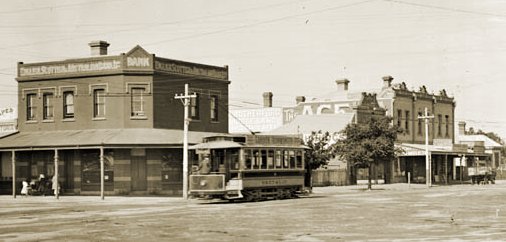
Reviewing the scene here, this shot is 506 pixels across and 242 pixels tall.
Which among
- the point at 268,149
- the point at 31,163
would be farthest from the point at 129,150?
the point at 268,149

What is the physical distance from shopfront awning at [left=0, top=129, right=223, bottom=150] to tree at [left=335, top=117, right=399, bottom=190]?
42.4 ft

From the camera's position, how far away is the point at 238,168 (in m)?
34.8

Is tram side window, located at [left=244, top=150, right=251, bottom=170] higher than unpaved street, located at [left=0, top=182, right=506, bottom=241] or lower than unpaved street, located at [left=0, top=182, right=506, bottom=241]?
higher

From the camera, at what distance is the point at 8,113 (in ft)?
238

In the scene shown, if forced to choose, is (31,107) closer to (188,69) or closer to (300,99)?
(188,69)

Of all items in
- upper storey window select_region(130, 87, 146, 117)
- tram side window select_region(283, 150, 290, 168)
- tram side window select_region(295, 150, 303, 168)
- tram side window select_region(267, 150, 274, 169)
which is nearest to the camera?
tram side window select_region(267, 150, 274, 169)

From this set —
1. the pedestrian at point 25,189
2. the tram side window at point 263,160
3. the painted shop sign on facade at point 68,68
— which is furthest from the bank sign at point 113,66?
the tram side window at point 263,160

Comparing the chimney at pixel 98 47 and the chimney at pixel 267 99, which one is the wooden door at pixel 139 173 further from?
the chimney at pixel 267 99

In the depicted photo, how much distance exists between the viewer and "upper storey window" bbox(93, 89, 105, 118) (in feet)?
149

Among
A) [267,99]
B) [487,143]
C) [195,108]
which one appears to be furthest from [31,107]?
[487,143]

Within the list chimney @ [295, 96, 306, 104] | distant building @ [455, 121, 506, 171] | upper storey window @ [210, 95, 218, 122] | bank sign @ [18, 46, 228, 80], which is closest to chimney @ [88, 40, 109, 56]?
bank sign @ [18, 46, 228, 80]

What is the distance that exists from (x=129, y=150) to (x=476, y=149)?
4293 cm

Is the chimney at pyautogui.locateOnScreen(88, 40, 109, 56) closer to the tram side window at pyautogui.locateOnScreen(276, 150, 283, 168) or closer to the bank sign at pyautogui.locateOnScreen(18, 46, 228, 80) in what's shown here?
the bank sign at pyautogui.locateOnScreen(18, 46, 228, 80)

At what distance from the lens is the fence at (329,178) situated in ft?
190
